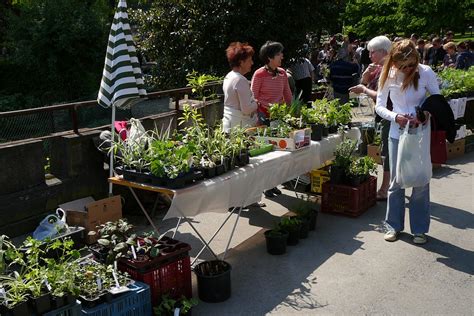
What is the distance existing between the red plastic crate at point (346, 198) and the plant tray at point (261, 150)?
1122 mm

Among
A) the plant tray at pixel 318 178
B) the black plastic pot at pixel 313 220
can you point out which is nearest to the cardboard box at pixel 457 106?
the plant tray at pixel 318 178

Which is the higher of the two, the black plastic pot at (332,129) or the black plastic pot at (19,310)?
the black plastic pot at (332,129)

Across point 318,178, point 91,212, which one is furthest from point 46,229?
point 318,178

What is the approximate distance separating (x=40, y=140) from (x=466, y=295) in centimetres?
436

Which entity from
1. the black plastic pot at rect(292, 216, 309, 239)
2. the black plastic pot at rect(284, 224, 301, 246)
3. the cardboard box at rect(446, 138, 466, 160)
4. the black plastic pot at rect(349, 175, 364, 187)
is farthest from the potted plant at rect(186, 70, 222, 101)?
the cardboard box at rect(446, 138, 466, 160)

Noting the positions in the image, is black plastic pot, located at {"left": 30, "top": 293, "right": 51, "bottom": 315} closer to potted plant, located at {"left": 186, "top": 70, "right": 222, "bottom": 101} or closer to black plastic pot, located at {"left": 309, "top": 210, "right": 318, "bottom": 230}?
black plastic pot, located at {"left": 309, "top": 210, "right": 318, "bottom": 230}

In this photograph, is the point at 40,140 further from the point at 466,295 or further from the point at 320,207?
the point at 466,295

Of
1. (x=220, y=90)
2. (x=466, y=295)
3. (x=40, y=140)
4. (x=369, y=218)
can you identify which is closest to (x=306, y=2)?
(x=220, y=90)

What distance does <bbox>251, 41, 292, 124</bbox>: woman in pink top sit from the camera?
6.22m

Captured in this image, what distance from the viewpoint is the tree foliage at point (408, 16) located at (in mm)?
28000

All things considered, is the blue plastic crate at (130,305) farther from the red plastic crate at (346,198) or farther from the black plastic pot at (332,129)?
the black plastic pot at (332,129)

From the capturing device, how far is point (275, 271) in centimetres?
467

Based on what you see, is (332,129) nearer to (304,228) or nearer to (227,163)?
(304,228)

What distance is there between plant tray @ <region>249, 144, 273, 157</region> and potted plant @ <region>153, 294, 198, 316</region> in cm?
173
